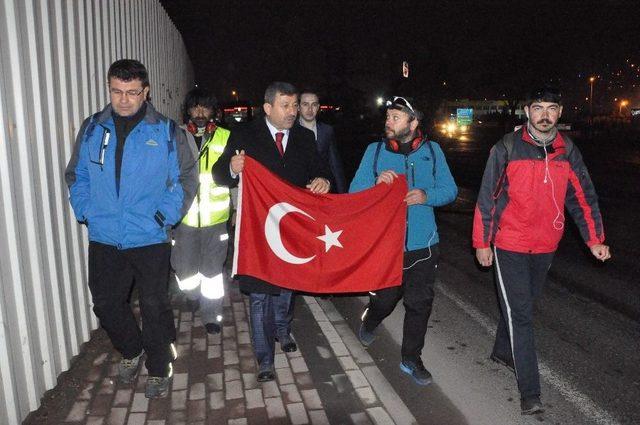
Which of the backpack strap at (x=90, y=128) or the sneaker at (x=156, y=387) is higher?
the backpack strap at (x=90, y=128)

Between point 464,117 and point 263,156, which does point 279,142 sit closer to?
point 263,156

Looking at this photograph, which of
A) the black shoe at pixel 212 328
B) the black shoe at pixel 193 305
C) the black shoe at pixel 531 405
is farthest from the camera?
the black shoe at pixel 193 305

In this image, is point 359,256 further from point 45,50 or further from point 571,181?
point 45,50

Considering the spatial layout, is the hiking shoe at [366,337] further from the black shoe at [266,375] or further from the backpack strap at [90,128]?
the backpack strap at [90,128]

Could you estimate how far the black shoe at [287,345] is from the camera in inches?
194

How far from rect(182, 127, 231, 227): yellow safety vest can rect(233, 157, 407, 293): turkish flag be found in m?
0.92

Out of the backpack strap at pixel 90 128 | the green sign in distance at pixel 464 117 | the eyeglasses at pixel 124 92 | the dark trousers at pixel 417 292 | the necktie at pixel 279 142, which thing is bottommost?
the green sign in distance at pixel 464 117

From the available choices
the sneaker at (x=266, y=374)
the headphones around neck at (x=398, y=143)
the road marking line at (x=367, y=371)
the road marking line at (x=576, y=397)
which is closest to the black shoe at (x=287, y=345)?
the road marking line at (x=367, y=371)

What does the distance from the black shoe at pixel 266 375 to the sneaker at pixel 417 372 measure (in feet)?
3.59

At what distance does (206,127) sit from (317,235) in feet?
5.29

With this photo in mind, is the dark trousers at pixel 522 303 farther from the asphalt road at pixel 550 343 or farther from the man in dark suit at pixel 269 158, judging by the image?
the man in dark suit at pixel 269 158

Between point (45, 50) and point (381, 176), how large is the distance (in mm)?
2638

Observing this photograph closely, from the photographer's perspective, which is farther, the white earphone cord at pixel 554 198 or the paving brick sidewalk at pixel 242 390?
the white earphone cord at pixel 554 198

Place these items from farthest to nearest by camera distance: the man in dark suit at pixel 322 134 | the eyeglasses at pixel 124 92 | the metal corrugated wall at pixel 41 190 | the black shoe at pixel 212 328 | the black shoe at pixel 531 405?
the man in dark suit at pixel 322 134
the black shoe at pixel 212 328
the black shoe at pixel 531 405
the eyeglasses at pixel 124 92
the metal corrugated wall at pixel 41 190
